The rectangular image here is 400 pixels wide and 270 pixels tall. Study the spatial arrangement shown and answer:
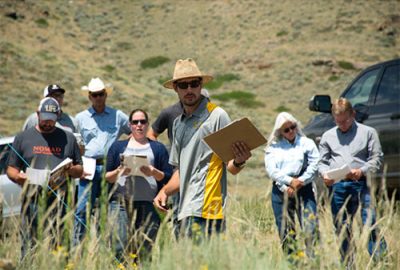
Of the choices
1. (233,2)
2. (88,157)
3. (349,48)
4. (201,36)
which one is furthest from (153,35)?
(88,157)

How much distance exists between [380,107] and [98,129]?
10.9 feet

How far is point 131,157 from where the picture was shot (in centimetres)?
686

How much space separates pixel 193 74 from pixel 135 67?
4975cm

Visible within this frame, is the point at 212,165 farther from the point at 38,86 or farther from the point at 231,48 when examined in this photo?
the point at 231,48

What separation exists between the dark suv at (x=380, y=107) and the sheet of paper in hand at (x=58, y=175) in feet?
10.9

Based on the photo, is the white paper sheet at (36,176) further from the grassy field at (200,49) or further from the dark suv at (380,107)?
the grassy field at (200,49)

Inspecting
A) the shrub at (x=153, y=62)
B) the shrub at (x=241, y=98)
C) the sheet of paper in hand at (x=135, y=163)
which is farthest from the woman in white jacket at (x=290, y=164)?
the shrub at (x=153, y=62)

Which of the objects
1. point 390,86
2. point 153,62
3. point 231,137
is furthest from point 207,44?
point 231,137

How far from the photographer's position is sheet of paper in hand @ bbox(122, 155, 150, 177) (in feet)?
22.4

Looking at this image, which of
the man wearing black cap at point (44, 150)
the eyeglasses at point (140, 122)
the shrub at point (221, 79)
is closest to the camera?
the man wearing black cap at point (44, 150)

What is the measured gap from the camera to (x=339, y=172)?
22.8ft

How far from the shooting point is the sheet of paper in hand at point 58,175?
6.55 meters

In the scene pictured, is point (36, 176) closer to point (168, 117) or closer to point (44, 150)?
point (44, 150)

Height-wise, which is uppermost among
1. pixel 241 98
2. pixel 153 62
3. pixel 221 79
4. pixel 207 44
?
pixel 207 44
